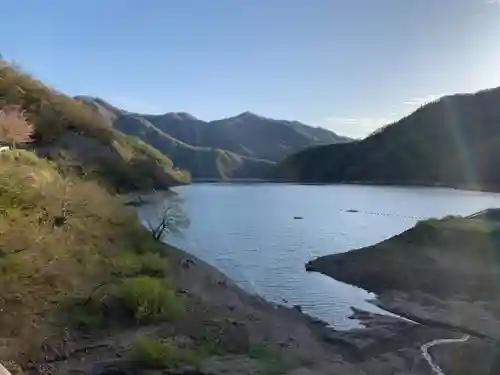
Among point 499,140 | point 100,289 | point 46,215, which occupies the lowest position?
point 100,289

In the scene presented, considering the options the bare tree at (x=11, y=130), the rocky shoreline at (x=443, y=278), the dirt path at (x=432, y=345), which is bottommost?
the dirt path at (x=432, y=345)

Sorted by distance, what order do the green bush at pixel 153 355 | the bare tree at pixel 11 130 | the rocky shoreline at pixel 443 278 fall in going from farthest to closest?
the bare tree at pixel 11 130 → the rocky shoreline at pixel 443 278 → the green bush at pixel 153 355

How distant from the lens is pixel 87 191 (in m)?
25.5

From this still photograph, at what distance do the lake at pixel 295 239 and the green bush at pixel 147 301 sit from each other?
6.58m

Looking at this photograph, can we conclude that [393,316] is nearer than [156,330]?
No

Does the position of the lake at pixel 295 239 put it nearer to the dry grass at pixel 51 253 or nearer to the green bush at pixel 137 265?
the green bush at pixel 137 265

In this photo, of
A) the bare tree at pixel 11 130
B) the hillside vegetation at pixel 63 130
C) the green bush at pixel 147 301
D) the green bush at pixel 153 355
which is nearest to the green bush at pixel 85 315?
the green bush at pixel 147 301

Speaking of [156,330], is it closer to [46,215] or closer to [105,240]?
[46,215]

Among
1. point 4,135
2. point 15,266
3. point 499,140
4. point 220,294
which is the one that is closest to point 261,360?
point 15,266

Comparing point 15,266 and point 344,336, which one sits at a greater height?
point 15,266

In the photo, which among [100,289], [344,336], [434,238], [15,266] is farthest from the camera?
[434,238]

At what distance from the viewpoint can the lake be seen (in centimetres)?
2333

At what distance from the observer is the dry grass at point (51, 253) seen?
12.0m

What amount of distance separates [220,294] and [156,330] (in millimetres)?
7439
